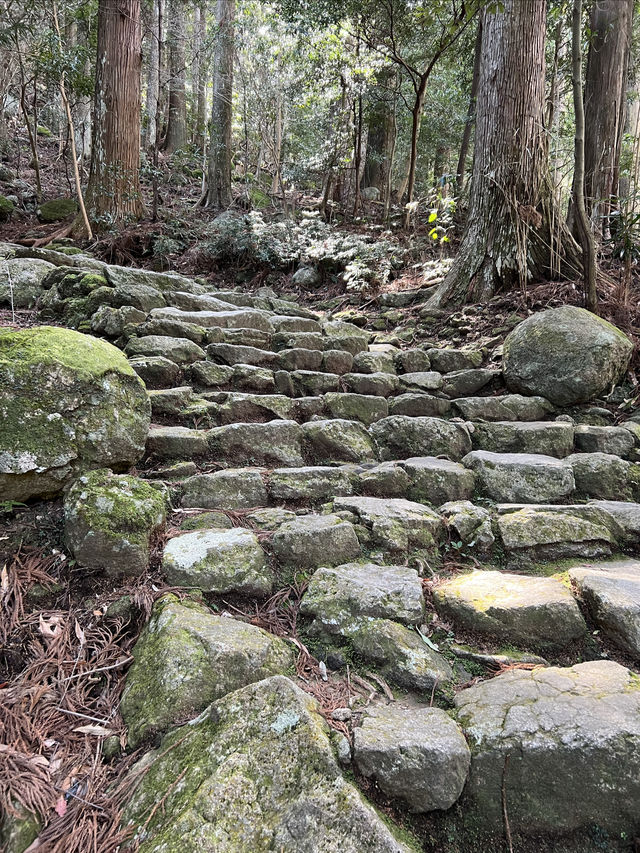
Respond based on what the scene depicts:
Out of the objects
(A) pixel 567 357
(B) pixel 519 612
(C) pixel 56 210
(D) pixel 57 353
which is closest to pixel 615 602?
(B) pixel 519 612

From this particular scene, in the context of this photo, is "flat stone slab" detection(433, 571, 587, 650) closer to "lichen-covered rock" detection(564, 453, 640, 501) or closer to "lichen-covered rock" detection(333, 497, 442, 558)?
"lichen-covered rock" detection(333, 497, 442, 558)

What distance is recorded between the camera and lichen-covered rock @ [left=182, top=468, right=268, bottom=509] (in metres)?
2.35

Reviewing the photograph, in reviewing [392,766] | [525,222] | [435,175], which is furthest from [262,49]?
[392,766]

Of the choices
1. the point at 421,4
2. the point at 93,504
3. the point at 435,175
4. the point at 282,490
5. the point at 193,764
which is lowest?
the point at 193,764

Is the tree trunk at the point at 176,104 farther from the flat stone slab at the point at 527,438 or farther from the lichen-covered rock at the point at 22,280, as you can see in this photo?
the flat stone slab at the point at 527,438

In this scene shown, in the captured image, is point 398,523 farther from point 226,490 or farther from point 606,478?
point 606,478

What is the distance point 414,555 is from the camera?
2145mm

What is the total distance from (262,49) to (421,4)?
3.73 meters

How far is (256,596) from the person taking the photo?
1871 mm

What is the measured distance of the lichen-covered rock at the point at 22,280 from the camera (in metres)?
4.41

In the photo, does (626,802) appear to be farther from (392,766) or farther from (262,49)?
(262,49)

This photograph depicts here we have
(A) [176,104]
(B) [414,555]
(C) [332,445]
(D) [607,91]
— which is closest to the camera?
(B) [414,555]

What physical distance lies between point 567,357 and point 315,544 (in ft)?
8.40

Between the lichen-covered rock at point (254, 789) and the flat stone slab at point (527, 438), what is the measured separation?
2.32m
